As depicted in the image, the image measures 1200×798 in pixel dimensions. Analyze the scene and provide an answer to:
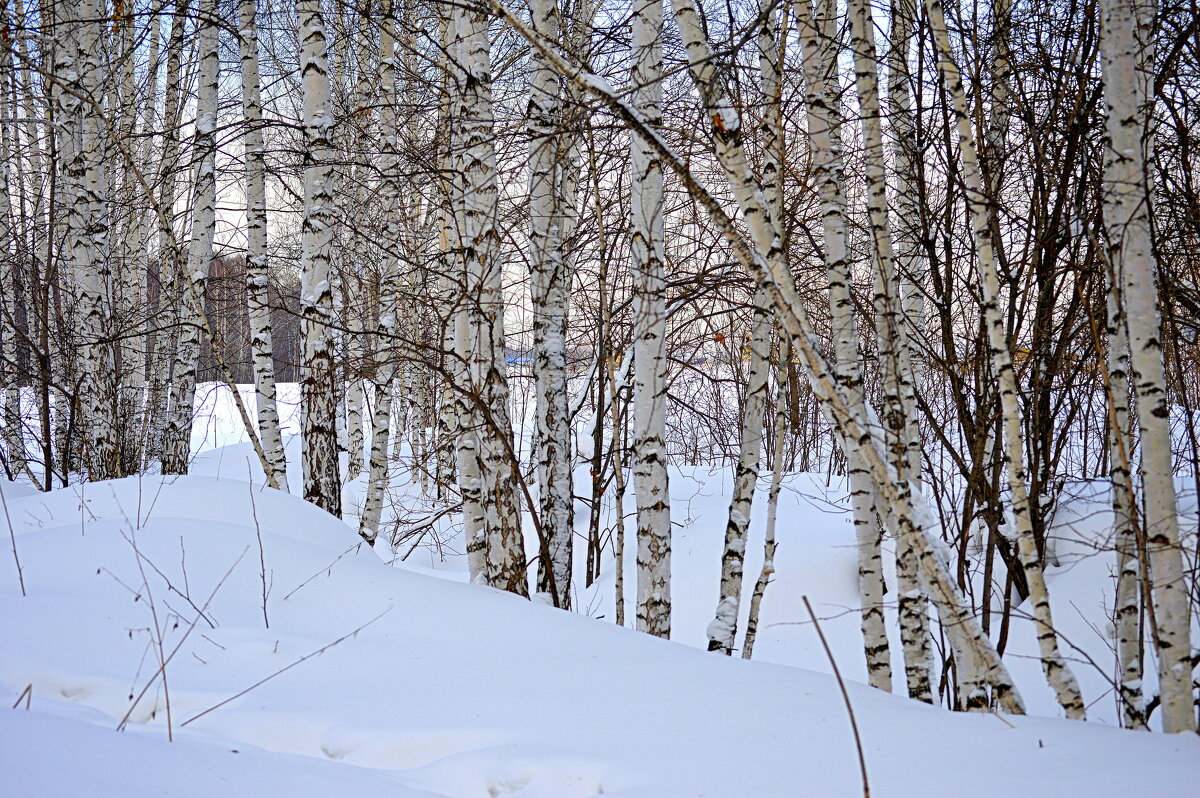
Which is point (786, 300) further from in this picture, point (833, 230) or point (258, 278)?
point (258, 278)

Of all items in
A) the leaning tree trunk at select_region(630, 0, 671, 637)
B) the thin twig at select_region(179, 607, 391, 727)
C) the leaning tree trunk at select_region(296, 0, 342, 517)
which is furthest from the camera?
the leaning tree trunk at select_region(296, 0, 342, 517)

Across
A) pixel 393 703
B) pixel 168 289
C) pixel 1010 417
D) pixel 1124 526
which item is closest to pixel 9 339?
pixel 168 289

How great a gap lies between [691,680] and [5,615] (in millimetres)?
2386

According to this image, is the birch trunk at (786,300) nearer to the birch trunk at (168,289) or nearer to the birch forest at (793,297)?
the birch forest at (793,297)

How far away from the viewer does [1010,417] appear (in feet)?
9.52

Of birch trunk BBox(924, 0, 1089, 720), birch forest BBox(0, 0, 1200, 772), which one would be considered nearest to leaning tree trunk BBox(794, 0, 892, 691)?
Answer: birch forest BBox(0, 0, 1200, 772)

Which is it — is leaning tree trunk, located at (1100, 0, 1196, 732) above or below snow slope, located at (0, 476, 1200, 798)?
above

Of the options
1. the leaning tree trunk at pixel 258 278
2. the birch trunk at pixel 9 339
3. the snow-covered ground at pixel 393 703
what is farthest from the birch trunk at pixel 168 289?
the snow-covered ground at pixel 393 703

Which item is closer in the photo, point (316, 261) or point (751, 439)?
point (751, 439)

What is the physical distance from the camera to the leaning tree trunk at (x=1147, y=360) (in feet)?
8.45

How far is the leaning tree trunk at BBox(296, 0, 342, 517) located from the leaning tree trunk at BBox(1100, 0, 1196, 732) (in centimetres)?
429

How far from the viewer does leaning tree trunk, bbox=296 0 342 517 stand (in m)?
5.37

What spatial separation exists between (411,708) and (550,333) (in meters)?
2.87

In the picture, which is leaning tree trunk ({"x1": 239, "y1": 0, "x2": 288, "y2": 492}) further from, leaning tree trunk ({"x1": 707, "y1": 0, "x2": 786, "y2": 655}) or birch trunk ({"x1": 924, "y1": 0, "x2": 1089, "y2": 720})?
birch trunk ({"x1": 924, "y1": 0, "x2": 1089, "y2": 720})
